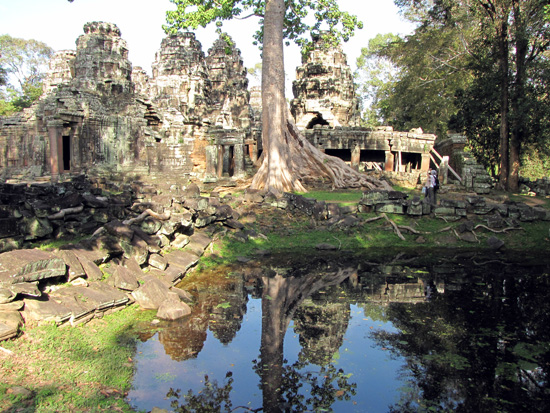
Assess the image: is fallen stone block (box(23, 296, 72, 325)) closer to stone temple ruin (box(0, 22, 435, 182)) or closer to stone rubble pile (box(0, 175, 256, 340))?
stone rubble pile (box(0, 175, 256, 340))

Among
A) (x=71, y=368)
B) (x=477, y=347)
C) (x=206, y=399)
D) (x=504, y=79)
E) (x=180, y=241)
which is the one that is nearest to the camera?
(x=206, y=399)

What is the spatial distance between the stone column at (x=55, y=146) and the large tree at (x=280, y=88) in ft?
19.3

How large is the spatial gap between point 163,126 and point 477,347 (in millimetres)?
16552

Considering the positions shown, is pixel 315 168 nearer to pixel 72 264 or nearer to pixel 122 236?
pixel 122 236

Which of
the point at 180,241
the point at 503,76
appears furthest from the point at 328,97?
the point at 180,241

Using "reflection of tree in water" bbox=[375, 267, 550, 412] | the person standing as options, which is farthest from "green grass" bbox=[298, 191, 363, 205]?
"reflection of tree in water" bbox=[375, 267, 550, 412]

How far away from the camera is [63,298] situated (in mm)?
5207

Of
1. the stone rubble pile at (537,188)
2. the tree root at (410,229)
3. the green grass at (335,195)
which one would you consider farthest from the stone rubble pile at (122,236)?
the stone rubble pile at (537,188)

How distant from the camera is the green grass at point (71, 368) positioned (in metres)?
3.66

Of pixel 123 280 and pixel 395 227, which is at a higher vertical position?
pixel 395 227

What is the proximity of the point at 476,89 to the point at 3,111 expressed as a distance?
3482cm

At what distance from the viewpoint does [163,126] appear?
Result: 1912cm

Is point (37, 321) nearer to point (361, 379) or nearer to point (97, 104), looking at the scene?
point (361, 379)

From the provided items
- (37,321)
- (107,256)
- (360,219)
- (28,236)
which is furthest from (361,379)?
(360,219)
